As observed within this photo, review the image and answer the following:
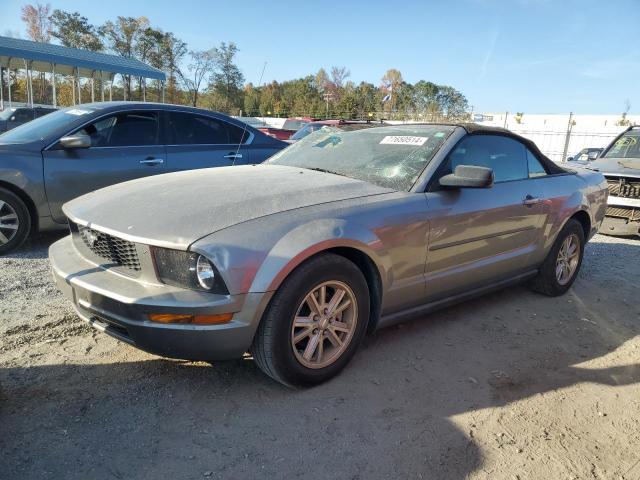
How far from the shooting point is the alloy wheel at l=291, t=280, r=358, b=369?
2.63 meters

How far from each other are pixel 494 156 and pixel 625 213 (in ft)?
15.4

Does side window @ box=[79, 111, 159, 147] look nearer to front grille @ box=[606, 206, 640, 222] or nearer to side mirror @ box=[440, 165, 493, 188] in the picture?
side mirror @ box=[440, 165, 493, 188]

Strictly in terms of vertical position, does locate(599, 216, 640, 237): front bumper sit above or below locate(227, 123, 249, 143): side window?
below

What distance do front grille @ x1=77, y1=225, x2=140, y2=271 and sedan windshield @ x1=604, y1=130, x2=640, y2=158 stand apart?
844 cm

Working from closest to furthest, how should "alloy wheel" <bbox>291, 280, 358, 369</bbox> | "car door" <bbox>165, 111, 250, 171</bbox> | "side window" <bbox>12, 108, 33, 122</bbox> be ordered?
"alloy wheel" <bbox>291, 280, 358, 369</bbox> → "car door" <bbox>165, 111, 250, 171</bbox> → "side window" <bbox>12, 108, 33, 122</bbox>

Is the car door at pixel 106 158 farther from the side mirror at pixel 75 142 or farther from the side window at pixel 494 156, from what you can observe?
the side window at pixel 494 156

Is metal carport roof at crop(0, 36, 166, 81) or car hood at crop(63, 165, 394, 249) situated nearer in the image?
car hood at crop(63, 165, 394, 249)

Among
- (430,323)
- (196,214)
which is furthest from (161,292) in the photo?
(430,323)

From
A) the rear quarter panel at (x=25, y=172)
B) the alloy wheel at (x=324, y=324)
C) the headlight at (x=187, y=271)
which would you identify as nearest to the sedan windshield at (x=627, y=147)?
the alloy wheel at (x=324, y=324)

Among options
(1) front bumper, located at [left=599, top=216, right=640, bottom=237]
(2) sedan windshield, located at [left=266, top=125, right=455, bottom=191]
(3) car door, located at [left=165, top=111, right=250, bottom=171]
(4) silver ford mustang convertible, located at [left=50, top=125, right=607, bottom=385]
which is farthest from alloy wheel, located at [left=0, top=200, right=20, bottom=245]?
(1) front bumper, located at [left=599, top=216, right=640, bottom=237]

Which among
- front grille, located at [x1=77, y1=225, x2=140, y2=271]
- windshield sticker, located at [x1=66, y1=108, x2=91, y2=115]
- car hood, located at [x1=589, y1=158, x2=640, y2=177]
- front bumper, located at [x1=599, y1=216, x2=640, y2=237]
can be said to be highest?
windshield sticker, located at [x1=66, y1=108, x2=91, y2=115]

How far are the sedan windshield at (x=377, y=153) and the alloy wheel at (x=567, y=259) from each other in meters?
1.83

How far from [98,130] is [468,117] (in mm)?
24291

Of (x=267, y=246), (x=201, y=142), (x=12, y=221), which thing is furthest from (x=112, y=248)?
(x=201, y=142)
